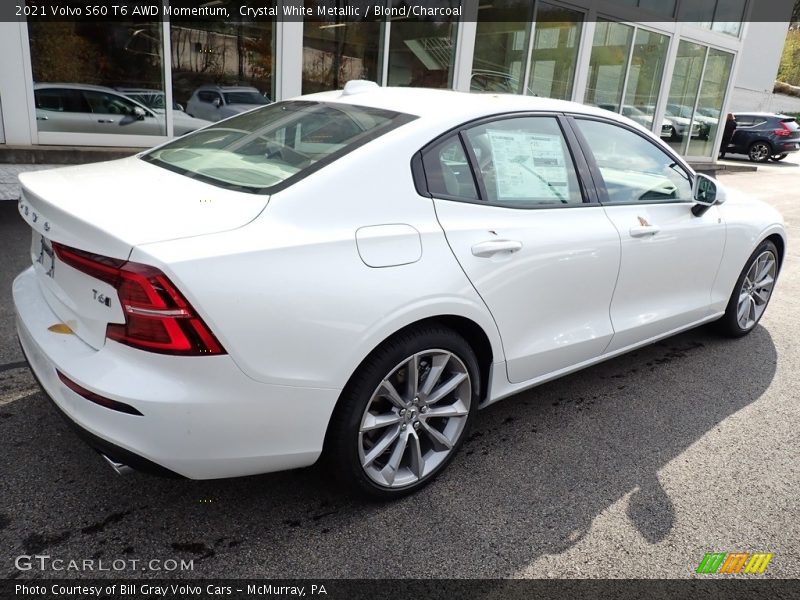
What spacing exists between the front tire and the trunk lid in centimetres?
358

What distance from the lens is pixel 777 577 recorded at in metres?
2.31

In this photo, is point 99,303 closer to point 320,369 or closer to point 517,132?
point 320,369

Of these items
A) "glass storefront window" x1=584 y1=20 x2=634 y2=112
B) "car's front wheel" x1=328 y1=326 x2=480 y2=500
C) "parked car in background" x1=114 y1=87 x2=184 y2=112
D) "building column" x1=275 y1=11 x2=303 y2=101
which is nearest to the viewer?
"car's front wheel" x1=328 y1=326 x2=480 y2=500

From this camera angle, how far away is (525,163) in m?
2.94

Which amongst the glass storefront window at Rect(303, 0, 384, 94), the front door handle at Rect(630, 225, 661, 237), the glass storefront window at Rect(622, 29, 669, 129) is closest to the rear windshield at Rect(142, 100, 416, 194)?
the front door handle at Rect(630, 225, 661, 237)

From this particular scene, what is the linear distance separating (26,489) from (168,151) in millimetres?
1564

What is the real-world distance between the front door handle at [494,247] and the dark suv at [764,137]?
858 inches

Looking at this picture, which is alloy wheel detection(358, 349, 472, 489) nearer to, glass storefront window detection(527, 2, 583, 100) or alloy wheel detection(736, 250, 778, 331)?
alloy wheel detection(736, 250, 778, 331)

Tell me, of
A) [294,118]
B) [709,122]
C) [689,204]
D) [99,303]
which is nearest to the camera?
[99,303]

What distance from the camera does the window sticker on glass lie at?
9.29 feet

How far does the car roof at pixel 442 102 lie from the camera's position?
107 inches

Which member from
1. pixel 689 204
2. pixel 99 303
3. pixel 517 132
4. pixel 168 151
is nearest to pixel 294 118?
pixel 168 151

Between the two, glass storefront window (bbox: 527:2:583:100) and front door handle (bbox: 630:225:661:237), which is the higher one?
glass storefront window (bbox: 527:2:583:100)

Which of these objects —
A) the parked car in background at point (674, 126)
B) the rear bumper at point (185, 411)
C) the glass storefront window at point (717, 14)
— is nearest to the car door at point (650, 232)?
the rear bumper at point (185, 411)
